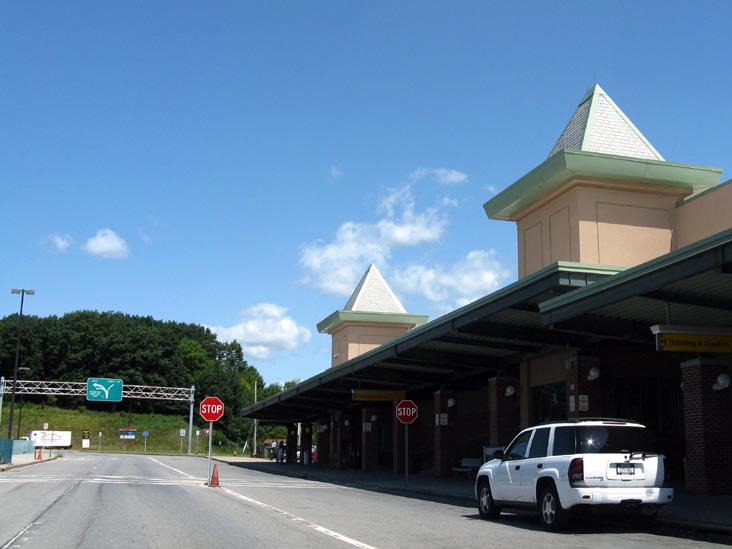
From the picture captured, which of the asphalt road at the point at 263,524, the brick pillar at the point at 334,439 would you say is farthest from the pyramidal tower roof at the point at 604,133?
the brick pillar at the point at 334,439

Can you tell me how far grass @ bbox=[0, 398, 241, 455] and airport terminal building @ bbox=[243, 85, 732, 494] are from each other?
76.5 metres

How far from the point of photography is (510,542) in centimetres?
1152

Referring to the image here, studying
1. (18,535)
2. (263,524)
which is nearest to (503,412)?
(263,524)

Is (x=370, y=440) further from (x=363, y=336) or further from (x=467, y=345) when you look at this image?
(x=467, y=345)

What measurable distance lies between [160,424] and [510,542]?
357 feet

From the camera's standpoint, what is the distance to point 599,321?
18875 millimetres

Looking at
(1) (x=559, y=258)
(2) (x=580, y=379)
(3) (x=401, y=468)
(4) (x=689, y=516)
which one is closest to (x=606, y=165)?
(1) (x=559, y=258)

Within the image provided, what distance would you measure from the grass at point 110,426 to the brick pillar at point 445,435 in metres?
74.1

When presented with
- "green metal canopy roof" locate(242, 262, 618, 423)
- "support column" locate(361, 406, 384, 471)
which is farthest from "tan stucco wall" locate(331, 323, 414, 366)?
"support column" locate(361, 406, 384, 471)

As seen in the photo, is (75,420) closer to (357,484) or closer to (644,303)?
(357,484)

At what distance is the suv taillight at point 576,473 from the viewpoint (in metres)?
12.7

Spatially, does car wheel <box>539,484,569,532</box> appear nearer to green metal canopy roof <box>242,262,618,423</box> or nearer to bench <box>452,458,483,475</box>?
green metal canopy roof <box>242,262,618,423</box>

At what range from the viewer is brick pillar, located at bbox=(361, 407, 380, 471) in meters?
42.2

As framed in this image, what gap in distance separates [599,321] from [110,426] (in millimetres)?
103143
